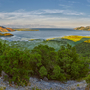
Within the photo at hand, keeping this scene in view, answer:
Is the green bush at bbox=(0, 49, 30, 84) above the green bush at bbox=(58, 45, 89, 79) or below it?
above

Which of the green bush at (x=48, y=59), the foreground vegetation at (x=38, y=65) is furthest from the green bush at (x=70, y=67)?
the green bush at (x=48, y=59)

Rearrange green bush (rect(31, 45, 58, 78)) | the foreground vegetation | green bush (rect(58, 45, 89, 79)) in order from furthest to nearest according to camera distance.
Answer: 1. green bush (rect(58, 45, 89, 79))
2. green bush (rect(31, 45, 58, 78))
3. the foreground vegetation

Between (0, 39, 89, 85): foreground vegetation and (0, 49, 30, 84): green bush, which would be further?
(0, 39, 89, 85): foreground vegetation

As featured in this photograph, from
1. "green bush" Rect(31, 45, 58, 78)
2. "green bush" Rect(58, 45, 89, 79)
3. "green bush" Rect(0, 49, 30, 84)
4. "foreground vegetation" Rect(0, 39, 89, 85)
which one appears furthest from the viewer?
"green bush" Rect(58, 45, 89, 79)

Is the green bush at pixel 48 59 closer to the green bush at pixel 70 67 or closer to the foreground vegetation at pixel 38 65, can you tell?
the foreground vegetation at pixel 38 65

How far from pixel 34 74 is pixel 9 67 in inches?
186

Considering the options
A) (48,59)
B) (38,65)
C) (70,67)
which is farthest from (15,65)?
(70,67)

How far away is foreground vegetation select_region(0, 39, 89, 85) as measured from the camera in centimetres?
812

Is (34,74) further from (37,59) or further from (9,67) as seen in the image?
(9,67)

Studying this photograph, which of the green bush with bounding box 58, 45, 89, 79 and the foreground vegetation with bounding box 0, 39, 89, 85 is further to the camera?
the green bush with bounding box 58, 45, 89, 79

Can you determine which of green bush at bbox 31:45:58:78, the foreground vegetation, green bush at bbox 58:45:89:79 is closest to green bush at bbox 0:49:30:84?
the foreground vegetation

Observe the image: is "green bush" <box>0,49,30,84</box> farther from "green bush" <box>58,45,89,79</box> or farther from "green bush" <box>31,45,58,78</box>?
"green bush" <box>58,45,89,79</box>

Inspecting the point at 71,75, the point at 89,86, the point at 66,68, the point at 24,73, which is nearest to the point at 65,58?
the point at 66,68

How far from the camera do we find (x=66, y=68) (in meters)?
13.5
